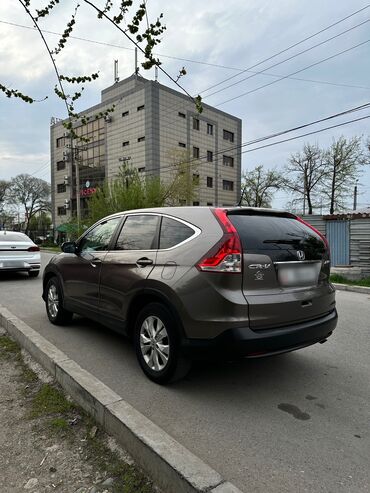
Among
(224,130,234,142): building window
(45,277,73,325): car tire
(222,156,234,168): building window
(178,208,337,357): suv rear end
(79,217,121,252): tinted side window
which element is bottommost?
(45,277,73,325): car tire

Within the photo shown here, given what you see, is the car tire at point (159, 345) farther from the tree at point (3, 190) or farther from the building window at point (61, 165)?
the tree at point (3, 190)

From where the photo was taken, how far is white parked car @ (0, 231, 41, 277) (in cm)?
1083

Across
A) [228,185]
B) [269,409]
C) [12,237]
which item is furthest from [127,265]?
[228,185]

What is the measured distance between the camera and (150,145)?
39.5 metres

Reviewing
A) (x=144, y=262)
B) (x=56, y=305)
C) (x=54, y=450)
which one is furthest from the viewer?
(x=56, y=305)

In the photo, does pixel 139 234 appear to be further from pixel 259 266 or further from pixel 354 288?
pixel 354 288

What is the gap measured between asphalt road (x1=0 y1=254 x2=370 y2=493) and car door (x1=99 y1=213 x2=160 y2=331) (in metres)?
0.61

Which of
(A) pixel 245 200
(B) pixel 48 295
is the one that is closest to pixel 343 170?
(A) pixel 245 200

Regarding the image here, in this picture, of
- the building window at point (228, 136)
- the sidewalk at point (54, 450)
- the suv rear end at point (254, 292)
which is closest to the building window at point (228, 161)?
the building window at point (228, 136)

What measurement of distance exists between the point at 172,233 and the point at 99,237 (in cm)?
158

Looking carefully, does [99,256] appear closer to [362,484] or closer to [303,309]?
[303,309]

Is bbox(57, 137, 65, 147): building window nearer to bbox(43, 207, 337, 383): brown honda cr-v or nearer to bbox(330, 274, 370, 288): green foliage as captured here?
bbox(330, 274, 370, 288): green foliage

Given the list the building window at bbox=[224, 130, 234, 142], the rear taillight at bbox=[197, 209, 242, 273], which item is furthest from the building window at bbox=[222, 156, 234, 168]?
the rear taillight at bbox=[197, 209, 242, 273]

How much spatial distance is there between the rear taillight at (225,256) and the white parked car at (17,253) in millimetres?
9284
